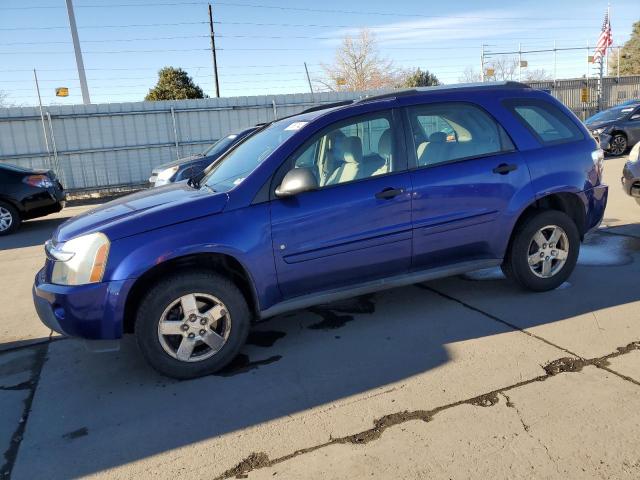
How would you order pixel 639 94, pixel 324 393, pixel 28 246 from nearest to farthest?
pixel 324 393 < pixel 28 246 < pixel 639 94

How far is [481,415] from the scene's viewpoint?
296cm

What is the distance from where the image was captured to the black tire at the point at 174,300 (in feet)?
11.3

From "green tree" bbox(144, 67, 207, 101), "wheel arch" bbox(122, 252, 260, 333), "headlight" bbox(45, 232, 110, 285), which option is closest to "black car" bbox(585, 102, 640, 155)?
"wheel arch" bbox(122, 252, 260, 333)

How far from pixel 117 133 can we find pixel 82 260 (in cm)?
1356

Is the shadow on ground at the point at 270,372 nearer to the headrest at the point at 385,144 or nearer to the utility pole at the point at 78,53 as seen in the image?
the headrest at the point at 385,144

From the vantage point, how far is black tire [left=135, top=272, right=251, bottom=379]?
135 inches

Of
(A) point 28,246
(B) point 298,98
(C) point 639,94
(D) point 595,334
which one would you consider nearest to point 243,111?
(B) point 298,98

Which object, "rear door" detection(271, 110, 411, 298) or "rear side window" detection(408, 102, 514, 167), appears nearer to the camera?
"rear door" detection(271, 110, 411, 298)

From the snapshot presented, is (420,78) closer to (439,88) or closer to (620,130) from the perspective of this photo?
(620,130)

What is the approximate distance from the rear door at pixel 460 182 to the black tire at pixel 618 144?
537 inches

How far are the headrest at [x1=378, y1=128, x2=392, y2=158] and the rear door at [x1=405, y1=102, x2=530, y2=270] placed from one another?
0.16 m

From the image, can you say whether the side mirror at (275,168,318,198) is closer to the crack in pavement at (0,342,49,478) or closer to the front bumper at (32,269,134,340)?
the front bumper at (32,269,134,340)

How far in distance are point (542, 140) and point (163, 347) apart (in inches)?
137

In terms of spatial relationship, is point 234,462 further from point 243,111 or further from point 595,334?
point 243,111
